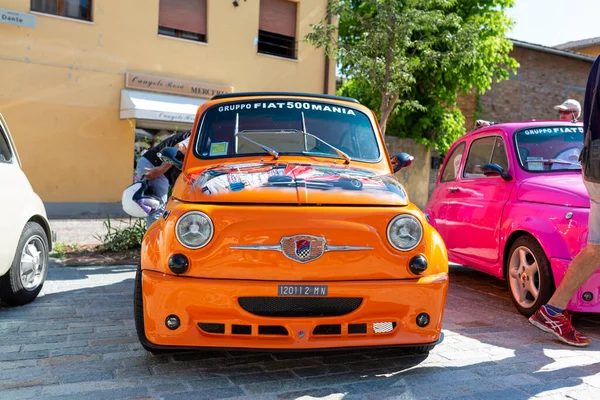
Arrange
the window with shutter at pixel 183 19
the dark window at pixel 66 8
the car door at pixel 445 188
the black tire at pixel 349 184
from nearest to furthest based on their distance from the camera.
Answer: the black tire at pixel 349 184 → the car door at pixel 445 188 → the dark window at pixel 66 8 → the window with shutter at pixel 183 19

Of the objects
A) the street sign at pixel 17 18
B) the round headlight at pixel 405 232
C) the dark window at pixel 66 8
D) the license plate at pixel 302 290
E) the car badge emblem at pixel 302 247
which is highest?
Result: the dark window at pixel 66 8

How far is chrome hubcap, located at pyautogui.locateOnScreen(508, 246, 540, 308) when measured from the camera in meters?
4.87

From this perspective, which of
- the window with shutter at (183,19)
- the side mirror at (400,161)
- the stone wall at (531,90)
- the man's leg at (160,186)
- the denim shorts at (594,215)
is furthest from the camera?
the stone wall at (531,90)

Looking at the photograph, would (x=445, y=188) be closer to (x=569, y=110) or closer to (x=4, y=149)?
(x=569, y=110)

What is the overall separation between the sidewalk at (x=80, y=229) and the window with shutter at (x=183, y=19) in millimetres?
5681

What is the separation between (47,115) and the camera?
1368 cm

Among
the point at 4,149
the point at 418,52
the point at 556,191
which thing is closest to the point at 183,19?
the point at 418,52

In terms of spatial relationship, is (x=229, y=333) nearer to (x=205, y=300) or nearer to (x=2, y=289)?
(x=205, y=300)

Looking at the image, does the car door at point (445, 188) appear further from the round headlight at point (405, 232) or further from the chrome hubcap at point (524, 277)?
the round headlight at point (405, 232)

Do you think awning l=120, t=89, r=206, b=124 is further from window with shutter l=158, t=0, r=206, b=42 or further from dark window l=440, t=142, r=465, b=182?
dark window l=440, t=142, r=465, b=182

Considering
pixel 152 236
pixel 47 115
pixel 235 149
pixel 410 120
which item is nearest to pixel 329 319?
pixel 152 236

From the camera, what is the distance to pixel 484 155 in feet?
20.2

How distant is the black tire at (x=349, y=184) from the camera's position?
355 cm

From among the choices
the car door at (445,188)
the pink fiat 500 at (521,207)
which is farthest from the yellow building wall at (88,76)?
the pink fiat 500 at (521,207)
